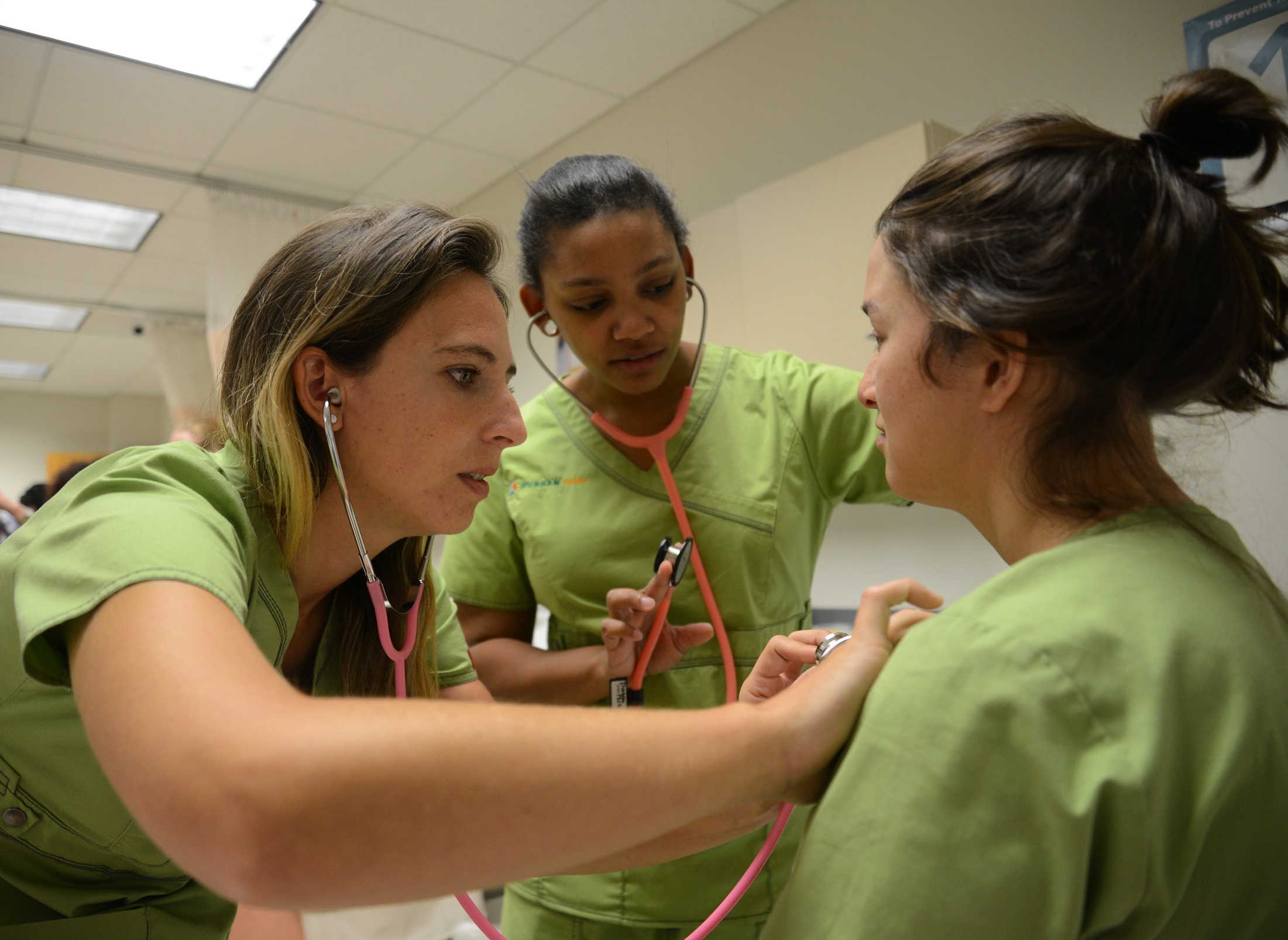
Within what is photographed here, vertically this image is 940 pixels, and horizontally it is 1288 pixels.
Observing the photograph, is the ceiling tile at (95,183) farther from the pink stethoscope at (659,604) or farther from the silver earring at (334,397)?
the silver earring at (334,397)

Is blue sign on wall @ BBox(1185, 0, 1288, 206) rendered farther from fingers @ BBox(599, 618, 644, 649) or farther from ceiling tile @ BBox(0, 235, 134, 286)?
ceiling tile @ BBox(0, 235, 134, 286)

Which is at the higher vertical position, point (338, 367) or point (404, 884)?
point (338, 367)

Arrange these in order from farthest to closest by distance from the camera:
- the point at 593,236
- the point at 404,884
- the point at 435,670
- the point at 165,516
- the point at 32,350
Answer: the point at 32,350
the point at 593,236
the point at 435,670
the point at 165,516
the point at 404,884

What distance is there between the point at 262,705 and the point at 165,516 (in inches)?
10.4

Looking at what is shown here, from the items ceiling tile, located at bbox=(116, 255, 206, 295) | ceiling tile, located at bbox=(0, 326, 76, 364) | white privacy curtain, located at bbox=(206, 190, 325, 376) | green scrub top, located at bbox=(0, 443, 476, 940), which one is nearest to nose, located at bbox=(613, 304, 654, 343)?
green scrub top, located at bbox=(0, 443, 476, 940)

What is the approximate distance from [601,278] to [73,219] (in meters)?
4.02

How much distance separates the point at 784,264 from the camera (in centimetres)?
221

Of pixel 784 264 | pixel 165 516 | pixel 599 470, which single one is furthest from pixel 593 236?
pixel 784 264

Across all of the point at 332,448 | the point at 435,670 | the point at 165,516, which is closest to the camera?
the point at 165,516

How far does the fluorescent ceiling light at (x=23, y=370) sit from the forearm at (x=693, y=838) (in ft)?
25.5

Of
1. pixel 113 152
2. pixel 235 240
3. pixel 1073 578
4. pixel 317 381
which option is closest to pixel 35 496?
pixel 235 240

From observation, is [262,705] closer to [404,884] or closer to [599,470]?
[404,884]

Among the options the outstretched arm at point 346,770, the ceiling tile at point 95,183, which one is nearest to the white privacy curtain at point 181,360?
the ceiling tile at point 95,183

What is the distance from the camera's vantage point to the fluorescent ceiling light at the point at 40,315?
17.6ft
